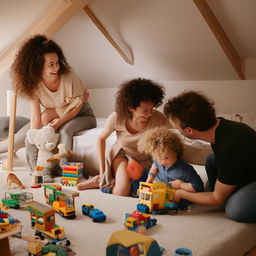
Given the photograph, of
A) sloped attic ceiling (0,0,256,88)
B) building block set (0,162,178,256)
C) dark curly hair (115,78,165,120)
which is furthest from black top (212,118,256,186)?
sloped attic ceiling (0,0,256,88)

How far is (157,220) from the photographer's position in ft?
5.00

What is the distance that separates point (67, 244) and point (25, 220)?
36 cm

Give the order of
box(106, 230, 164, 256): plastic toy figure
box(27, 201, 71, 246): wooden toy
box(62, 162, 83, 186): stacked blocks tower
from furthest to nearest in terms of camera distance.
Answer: box(62, 162, 83, 186): stacked blocks tower
box(27, 201, 71, 246): wooden toy
box(106, 230, 164, 256): plastic toy figure

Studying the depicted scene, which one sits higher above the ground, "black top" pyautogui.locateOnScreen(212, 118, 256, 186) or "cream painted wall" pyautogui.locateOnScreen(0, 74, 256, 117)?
"cream painted wall" pyautogui.locateOnScreen(0, 74, 256, 117)

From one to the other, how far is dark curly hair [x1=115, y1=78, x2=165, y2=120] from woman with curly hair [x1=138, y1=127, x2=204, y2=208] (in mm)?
224

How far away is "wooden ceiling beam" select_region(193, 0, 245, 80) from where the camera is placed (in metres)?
2.53

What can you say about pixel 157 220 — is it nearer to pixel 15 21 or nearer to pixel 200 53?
pixel 200 53

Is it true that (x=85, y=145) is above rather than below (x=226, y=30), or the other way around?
below

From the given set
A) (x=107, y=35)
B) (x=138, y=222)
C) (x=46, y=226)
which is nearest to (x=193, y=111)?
(x=138, y=222)

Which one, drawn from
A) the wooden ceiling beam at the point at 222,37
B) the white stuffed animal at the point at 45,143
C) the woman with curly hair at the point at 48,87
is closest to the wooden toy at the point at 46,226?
the white stuffed animal at the point at 45,143

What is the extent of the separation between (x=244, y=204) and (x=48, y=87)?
1.58 metres

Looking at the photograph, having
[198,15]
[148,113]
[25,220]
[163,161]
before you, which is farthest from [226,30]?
[25,220]

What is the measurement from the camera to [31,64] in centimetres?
238

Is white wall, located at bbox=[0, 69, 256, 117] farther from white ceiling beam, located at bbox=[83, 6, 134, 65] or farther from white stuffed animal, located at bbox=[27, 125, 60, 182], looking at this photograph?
white stuffed animal, located at bbox=[27, 125, 60, 182]
